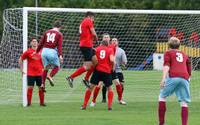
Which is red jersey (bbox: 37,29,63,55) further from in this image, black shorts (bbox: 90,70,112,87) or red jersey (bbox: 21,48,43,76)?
black shorts (bbox: 90,70,112,87)

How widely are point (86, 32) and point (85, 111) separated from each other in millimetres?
2231

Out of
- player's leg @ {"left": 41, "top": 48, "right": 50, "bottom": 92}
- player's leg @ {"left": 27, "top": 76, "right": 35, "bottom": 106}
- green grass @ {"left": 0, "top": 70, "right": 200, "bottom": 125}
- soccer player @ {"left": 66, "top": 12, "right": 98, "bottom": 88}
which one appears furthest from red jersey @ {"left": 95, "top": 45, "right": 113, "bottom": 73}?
player's leg @ {"left": 27, "top": 76, "right": 35, "bottom": 106}

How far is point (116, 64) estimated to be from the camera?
22062 millimetres

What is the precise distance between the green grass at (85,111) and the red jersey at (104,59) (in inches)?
44.9

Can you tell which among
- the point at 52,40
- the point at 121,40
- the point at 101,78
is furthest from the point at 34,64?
the point at 121,40

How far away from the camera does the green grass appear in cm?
1645

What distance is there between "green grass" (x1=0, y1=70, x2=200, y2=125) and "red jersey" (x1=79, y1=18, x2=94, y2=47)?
1840 millimetres

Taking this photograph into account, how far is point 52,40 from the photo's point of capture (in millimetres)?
20344

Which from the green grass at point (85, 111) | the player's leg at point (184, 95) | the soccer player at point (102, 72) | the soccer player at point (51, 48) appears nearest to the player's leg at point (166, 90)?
the player's leg at point (184, 95)

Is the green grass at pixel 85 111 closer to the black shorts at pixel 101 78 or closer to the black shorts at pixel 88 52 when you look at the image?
the black shorts at pixel 101 78

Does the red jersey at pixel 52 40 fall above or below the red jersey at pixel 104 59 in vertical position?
above

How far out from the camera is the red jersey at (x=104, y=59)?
19703mm

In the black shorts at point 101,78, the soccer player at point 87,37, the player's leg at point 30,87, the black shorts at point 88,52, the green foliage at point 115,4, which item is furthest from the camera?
the green foliage at point 115,4

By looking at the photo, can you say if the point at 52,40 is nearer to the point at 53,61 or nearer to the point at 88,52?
the point at 53,61
